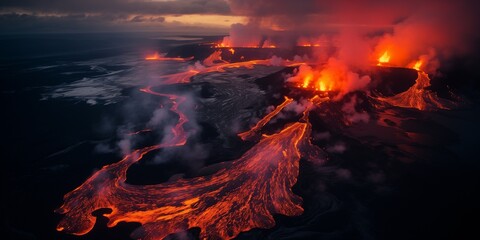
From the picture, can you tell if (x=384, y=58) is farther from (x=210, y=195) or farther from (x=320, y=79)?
(x=210, y=195)

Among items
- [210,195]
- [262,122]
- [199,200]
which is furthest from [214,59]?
[199,200]

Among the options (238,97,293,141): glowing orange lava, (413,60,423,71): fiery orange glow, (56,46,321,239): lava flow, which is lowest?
(56,46,321,239): lava flow

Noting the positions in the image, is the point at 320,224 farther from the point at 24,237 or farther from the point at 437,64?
the point at 437,64

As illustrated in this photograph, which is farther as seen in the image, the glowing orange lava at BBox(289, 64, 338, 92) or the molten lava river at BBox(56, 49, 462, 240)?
the glowing orange lava at BBox(289, 64, 338, 92)

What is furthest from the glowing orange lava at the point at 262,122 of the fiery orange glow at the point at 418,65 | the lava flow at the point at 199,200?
the fiery orange glow at the point at 418,65

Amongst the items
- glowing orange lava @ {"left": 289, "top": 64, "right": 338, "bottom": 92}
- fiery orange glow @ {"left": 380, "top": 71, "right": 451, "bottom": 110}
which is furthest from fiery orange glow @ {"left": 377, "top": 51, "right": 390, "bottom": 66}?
glowing orange lava @ {"left": 289, "top": 64, "right": 338, "bottom": 92}

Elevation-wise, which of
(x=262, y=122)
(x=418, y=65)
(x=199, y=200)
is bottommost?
(x=199, y=200)

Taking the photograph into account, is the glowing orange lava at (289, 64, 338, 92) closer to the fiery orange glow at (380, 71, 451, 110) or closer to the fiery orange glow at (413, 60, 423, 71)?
the fiery orange glow at (380, 71, 451, 110)

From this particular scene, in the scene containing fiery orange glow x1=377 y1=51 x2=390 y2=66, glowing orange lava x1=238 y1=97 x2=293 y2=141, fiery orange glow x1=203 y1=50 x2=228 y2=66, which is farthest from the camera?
fiery orange glow x1=203 y1=50 x2=228 y2=66

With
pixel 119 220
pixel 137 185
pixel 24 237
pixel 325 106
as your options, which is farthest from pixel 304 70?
pixel 24 237

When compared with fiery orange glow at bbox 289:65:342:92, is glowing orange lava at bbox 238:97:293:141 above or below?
below

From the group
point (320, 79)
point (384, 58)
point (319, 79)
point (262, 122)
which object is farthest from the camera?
point (384, 58)

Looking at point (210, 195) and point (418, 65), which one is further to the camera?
point (418, 65)
